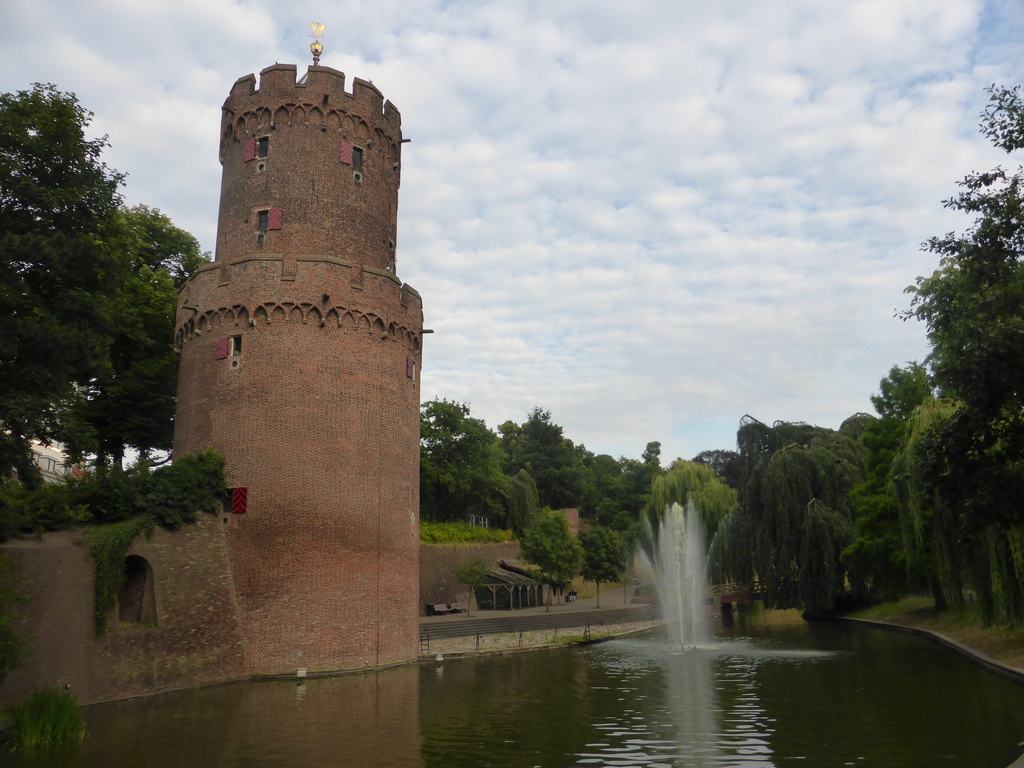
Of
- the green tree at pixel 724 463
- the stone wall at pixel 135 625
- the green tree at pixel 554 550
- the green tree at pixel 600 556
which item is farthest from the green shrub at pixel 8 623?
the green tree at pixel 724 463

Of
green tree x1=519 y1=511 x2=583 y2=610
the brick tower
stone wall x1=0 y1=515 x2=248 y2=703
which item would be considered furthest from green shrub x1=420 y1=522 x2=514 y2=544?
stone wall x1=0 y1=515 x2=248 y2=703

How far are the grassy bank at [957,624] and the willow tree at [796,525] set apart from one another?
2.27 metres

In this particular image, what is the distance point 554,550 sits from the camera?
39312mm

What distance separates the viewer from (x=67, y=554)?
16.3m

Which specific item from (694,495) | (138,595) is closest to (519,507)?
(694,495)

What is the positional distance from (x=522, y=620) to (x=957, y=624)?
52.2 feet

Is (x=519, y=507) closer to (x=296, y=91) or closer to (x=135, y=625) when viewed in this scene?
(x=296, y=91)

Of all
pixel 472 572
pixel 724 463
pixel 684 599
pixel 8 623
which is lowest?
pixel 684 599

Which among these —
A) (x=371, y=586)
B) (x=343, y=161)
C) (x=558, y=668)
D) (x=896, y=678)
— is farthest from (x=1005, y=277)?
(x=343, y=161)

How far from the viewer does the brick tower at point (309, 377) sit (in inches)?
780

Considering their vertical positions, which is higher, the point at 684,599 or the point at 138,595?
the point at 138,595

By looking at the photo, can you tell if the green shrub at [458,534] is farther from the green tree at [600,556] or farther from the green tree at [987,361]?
the green tree at [987,361]

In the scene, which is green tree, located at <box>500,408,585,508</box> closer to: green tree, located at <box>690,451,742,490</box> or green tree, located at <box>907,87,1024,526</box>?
green tree, located at <box>690,451,742,490</box>

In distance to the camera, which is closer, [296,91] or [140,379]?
[296,91]
